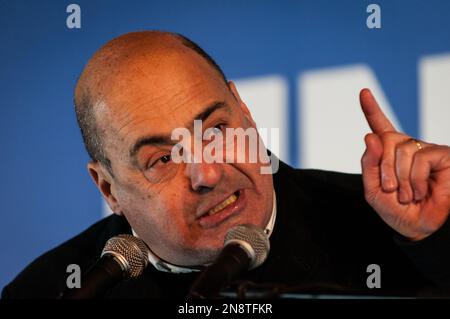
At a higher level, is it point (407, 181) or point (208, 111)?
point (208, 111)

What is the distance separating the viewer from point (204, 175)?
57.0 inches

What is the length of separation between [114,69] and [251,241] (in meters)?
0.66

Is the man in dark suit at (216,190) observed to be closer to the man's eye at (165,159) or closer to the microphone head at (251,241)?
the man's eye at (165,159)

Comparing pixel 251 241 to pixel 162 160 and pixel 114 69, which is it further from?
pixel 114 69

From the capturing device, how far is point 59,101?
2.21 m

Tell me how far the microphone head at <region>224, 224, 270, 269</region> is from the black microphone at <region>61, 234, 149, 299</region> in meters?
0.21

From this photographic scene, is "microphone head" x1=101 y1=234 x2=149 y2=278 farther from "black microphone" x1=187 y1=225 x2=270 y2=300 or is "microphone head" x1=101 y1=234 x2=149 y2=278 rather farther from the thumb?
the thumb

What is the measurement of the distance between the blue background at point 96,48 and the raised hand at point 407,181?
554 mm

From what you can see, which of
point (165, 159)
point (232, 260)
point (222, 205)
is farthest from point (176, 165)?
point (232, 260)

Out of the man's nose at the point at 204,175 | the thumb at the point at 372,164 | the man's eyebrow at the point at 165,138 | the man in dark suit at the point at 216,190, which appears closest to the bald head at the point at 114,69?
the man in dark suit at the point at 216,190

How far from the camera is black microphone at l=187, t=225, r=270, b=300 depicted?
976 mm

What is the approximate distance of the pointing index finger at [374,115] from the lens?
1.40 meters

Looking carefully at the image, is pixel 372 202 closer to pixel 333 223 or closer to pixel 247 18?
pixel 333 223
